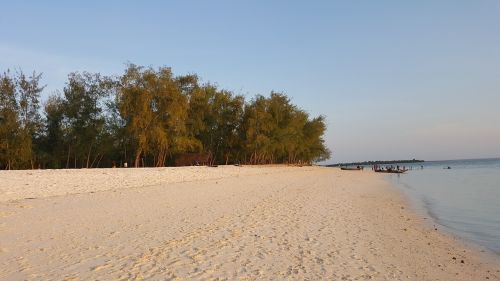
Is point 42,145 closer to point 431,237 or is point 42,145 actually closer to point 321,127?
point 431,237

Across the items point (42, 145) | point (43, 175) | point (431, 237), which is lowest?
point (431, 237)

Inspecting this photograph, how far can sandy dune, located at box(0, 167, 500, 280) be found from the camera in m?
7.17

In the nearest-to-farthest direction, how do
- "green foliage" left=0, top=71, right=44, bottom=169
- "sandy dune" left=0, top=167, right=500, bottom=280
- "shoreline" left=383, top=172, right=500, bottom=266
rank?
1. "sandy dune" left=0, top=167, right=500, bottom=280
2. "shoreline" left=383, top=172, right=500, bottom=266
3. "green foliage" left=0, top=71, right=44, bottom=169

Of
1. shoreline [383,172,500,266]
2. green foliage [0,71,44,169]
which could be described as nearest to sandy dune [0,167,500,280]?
shoreline [383,172,500,266]

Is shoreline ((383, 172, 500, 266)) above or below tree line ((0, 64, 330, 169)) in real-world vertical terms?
below

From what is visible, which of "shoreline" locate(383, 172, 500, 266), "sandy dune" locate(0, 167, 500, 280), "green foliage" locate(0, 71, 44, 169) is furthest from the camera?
"green foliage" locate(0, 71, 44, 169)

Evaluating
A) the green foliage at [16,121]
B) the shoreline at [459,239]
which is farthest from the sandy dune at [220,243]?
the green foliage at [16,121]

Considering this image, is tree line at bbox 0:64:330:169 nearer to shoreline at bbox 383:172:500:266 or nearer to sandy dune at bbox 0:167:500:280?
sandy dune at bbox 0:167:500:280

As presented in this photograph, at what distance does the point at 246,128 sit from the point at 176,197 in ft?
151

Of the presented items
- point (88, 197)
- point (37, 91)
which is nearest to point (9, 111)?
point (37, 91)

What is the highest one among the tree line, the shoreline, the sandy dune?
the tree line

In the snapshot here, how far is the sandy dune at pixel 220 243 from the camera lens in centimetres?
717

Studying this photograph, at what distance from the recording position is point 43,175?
71.0 ft

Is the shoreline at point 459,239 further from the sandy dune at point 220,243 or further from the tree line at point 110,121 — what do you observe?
the tree line at point 110,121
